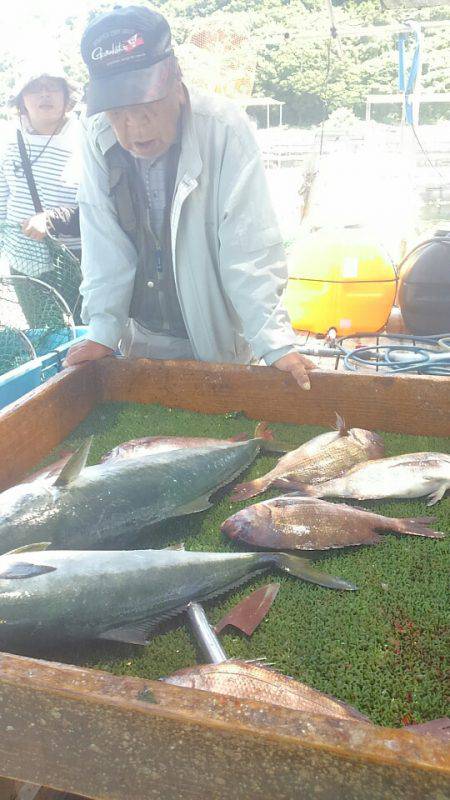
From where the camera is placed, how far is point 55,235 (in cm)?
459

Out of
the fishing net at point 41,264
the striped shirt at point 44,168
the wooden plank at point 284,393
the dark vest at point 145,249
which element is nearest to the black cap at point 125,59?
the dark vest at point 145,249

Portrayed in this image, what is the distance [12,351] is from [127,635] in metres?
2.64

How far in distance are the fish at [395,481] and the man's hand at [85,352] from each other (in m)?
1.37

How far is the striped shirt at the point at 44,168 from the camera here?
4953mm

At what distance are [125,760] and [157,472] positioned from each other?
1.21 meters

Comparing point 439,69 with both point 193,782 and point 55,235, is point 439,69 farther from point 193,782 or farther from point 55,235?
point 193,782

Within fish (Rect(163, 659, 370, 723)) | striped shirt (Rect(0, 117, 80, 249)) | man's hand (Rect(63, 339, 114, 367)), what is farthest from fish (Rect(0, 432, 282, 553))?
striped shirt (Rect(0, 117, 80, 249))

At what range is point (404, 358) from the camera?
391 cm

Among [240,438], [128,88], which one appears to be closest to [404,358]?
[240,438]

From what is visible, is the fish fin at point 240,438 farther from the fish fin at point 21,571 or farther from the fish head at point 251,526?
the fish fin at point 21,571

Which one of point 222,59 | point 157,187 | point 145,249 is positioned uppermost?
point 222,59

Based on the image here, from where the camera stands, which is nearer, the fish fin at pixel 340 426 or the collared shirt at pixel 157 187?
the fish fin at pixel 340 426

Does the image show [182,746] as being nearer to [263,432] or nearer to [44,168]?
[263,432]

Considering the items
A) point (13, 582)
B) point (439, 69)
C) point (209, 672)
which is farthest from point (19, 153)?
point (439, 69)
